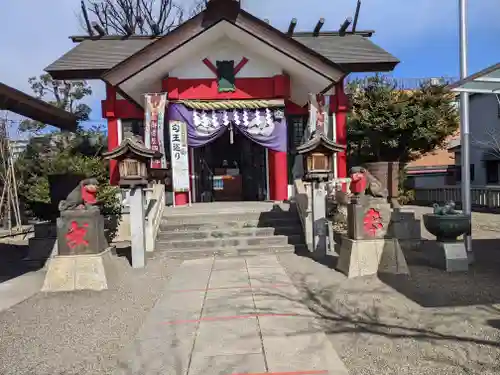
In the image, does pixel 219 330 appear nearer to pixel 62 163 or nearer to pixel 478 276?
pixel 478 276

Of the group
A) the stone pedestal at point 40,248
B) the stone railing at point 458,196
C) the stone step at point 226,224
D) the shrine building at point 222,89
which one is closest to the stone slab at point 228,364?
the stone step at point 226,224

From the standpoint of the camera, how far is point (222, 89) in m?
13.6

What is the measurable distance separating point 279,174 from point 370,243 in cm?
663

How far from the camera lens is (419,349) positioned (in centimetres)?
400

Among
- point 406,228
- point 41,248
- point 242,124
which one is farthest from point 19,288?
point 406,228

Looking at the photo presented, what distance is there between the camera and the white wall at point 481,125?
22.5 m

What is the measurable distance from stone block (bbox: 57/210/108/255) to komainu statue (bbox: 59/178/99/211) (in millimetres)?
168

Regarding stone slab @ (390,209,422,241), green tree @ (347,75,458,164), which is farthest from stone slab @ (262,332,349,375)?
green tree @ (347,75,458,164)

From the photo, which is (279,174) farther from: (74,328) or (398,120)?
(74,328)

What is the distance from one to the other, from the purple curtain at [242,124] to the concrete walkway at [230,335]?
21.7ft

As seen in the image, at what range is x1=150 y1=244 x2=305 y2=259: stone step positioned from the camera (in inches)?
373

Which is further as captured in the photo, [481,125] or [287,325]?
[481,125]

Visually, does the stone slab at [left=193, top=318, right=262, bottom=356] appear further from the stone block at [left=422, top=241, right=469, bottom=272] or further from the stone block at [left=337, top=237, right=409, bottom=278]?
the stone block at [left=422, top=241, right=469, bottom=272]

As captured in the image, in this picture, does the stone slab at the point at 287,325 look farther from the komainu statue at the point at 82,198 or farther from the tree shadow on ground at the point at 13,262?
the tree shadow on ground at the point at 13,262
